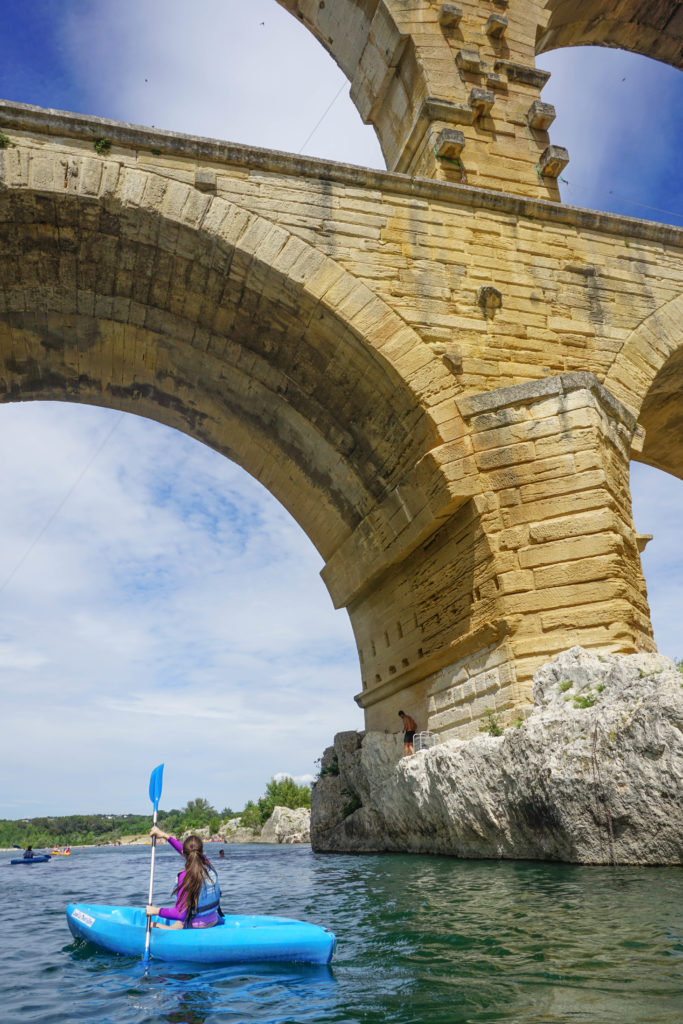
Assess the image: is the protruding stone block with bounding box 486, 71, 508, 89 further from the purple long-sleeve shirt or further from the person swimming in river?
the purple long-sleeve shirt

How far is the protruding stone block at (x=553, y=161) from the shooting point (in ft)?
31.1

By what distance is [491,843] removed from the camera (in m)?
6.31

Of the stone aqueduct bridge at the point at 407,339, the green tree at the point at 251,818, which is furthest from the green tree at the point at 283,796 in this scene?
the stone aqueduct bridge at the point at 407,339

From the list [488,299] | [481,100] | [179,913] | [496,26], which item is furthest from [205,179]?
[179,913]

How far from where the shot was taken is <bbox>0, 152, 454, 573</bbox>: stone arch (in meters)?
7.09

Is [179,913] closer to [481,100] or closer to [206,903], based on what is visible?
[206,903]

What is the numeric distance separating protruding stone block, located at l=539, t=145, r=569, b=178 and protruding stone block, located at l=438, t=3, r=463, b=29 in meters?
2.07

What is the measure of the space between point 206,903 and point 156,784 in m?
1.19

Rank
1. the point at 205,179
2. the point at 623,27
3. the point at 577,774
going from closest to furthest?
the point at 577,774
the point at 205,179
the point at 623,27

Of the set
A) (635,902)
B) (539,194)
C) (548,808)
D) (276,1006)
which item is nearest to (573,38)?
(539,194)

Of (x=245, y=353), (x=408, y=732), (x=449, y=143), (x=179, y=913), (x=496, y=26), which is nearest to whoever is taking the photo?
Answer: (x=179, y=913)

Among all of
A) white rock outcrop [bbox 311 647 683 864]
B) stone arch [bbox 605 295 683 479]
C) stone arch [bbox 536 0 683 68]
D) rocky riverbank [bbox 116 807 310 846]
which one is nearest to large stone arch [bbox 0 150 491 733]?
white rock outcrop [bbox 311 647 683 864]

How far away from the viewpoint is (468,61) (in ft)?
31.9

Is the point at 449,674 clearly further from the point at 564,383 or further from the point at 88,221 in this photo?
the point at 88,221
